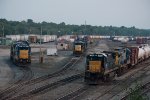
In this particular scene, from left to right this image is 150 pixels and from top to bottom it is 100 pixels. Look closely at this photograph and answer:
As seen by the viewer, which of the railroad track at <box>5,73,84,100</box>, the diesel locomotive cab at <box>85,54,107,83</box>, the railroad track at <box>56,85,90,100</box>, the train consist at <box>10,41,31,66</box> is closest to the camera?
the railroad track at <box>56,85,90,100</box>

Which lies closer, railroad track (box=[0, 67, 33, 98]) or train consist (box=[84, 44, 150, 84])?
railroad track (box=[0, 67, 33, 98])

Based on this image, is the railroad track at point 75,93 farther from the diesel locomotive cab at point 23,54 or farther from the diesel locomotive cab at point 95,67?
the diesel locomotive cab at point 23,54

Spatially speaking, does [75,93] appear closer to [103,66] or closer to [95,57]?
[103,66]

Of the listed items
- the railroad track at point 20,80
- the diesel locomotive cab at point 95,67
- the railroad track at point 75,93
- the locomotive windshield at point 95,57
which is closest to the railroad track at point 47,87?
the railroad track at point 20,80

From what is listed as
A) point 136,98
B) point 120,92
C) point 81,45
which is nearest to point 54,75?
point 120,92

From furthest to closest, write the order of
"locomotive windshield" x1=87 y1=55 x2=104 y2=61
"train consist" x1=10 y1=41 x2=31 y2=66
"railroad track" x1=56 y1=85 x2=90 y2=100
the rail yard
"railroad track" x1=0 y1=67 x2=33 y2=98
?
"train consist" x1=10 y1=41 x2=31 y2=66, "locomotive windshield" x1=87 y1=55 x2=104 y2=61, "railroad track" x1=0 y1=67 x2=33 y2=98, the rail yard, "railroad track" x1=56 y1=85 x2=90 y2=100

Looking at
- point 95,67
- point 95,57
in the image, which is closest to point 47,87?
point 95,67

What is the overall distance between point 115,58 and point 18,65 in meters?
20.0

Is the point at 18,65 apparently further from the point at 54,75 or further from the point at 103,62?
the point at 103,62

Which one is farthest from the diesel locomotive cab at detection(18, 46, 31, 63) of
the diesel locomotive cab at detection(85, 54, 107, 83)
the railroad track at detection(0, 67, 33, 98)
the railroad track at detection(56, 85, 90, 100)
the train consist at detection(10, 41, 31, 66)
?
the railroad track at detection(56, 85, 90, 100)

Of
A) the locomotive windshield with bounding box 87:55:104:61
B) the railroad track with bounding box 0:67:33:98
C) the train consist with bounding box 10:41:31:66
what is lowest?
the railroad track with bounding box 0:67:33:98

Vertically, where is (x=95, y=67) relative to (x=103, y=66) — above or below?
below

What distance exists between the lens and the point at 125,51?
47.2 m

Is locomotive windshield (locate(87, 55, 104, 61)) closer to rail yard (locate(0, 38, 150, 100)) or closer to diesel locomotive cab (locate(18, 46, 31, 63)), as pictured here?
rail yard (locate(0, 38, 150, 100))
